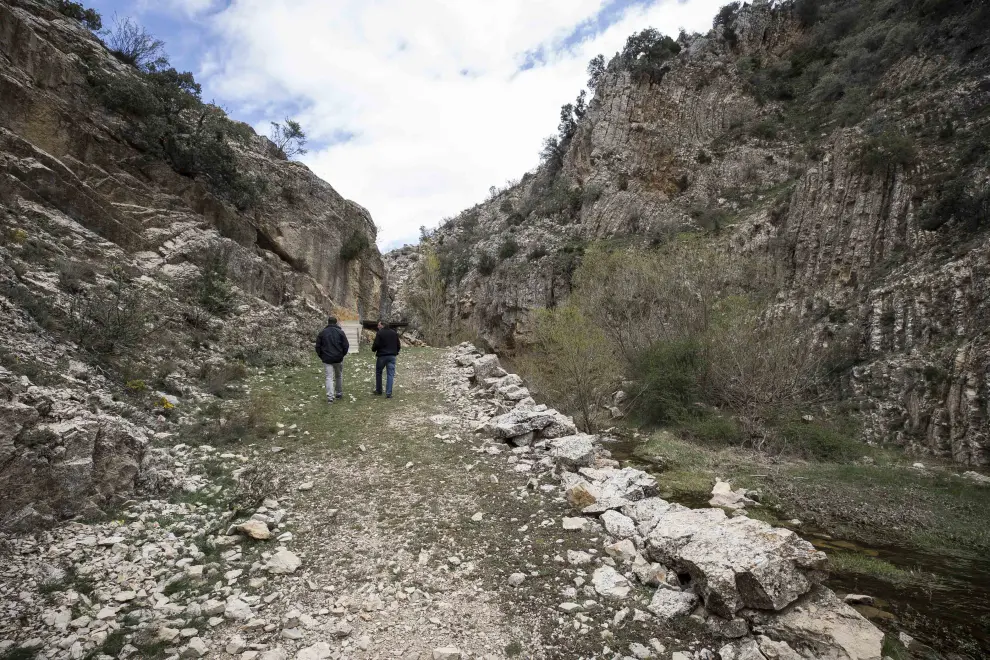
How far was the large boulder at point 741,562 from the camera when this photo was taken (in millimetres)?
3764

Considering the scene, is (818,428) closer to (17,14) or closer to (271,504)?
(271,504)

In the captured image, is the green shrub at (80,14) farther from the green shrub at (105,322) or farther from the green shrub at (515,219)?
the green shrub at (515,219)

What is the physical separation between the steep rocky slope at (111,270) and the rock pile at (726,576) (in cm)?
497

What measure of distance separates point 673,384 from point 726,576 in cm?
1380

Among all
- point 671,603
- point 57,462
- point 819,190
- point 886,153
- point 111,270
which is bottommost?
point 671,603

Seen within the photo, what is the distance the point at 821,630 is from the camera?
3.63 m

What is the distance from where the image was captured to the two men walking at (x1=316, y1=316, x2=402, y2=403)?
9883 mm

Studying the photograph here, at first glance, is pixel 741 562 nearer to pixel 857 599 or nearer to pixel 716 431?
pixel 857 599

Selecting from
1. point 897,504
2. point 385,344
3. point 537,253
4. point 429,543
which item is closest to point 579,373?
point 385,344

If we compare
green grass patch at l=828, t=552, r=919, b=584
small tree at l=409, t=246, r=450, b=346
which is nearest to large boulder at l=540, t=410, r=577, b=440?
green grass patch at l=828, t=552, r=919, b=584

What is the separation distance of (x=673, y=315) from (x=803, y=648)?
1766 centimetres

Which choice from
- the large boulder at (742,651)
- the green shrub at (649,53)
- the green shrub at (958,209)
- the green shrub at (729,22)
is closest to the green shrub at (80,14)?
the large boulder at (742,651)

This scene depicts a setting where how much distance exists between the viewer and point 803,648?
349 cm

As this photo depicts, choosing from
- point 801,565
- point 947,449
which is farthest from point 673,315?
point 801,565
